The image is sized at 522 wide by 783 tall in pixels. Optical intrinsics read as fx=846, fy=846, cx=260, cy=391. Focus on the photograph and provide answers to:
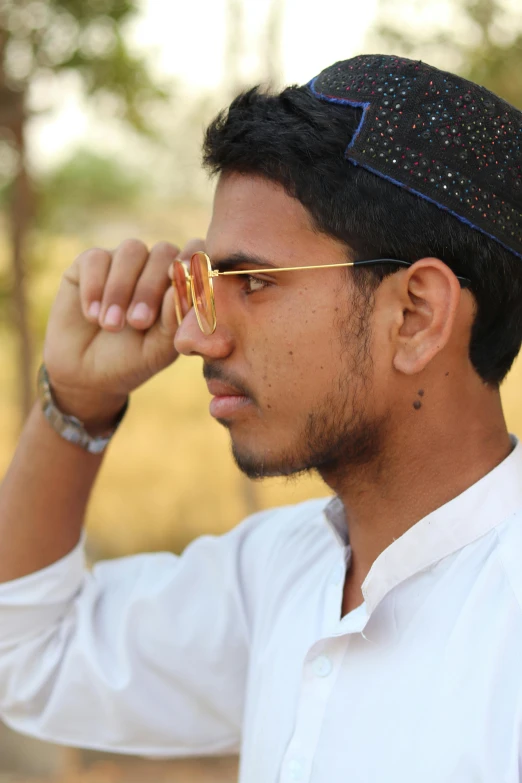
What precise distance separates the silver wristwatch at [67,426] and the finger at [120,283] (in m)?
0.27

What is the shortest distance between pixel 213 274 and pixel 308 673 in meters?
0.88

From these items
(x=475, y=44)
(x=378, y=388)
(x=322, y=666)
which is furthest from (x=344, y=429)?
(x=475, y=44)

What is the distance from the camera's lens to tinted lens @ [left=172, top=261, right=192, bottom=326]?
81.1 inches

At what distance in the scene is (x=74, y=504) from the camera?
2.28m

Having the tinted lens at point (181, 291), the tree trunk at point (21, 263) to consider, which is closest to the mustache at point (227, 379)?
the tinted lens at point (181, 291)

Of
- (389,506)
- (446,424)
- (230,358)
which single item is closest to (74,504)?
(230,358)

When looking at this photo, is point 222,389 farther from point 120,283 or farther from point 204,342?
point 120,283

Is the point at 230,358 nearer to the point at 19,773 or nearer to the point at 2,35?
A: the point at 2,35

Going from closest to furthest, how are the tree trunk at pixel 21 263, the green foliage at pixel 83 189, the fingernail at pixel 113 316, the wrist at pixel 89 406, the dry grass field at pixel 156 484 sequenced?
the fingernail at pixel 113 316 → the wrist at pixel 89 406 → the tree trunk at pixel 21 263 → the green foliage at pixel 83 189 → the dry grass field at pixel 156 484

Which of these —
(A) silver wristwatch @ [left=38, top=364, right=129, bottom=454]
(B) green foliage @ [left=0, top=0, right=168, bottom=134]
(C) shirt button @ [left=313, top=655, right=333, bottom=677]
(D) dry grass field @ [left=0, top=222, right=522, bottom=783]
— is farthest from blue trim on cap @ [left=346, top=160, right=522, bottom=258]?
(D) dry grass field @ [left=0, top=222, right=522, bottom=783]

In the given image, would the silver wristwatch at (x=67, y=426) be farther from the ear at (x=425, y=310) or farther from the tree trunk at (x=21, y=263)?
the tree trunk at (x=21, y=263)

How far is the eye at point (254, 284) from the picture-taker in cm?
181

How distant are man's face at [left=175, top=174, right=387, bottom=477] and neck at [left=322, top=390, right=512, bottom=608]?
0.15 ft

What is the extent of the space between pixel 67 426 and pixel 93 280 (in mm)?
398
